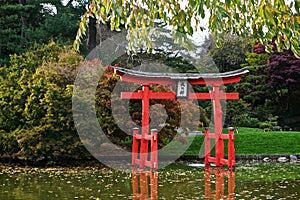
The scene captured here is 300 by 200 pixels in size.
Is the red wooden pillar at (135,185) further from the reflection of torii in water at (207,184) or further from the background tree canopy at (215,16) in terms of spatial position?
the background tree canopy at (215,16)

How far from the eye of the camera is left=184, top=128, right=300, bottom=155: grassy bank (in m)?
15.6

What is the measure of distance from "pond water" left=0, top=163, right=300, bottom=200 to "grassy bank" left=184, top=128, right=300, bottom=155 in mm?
3159

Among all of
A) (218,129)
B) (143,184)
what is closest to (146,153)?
(218,129)

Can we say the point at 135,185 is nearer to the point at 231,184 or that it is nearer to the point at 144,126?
the point at 231,184

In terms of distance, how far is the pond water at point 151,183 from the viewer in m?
8.04

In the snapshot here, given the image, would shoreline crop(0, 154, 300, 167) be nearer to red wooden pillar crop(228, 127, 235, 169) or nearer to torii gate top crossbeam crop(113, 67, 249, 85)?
red wooden pillar crop(228, 127, 235, 169)

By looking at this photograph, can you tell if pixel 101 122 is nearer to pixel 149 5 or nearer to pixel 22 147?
pixel 22 147

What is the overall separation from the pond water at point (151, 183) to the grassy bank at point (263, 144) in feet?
10.4

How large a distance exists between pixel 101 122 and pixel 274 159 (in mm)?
5138

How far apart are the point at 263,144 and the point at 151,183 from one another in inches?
297

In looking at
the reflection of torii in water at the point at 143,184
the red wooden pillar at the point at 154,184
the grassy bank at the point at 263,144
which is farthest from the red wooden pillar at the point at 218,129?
the grassy bank at the point at 263,144

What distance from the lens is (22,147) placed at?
501 inches

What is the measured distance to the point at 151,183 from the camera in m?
9.45

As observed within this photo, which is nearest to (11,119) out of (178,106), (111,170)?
(111,170)
